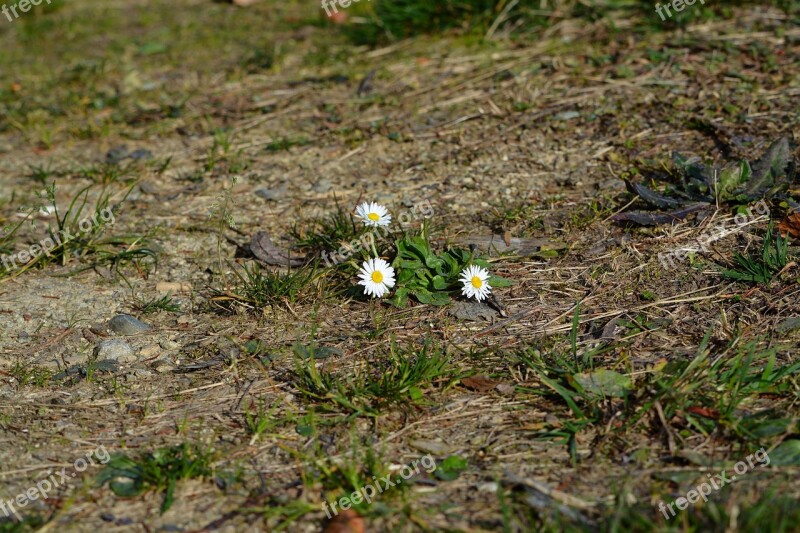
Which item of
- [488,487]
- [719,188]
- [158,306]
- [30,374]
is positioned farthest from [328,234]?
[719,188]

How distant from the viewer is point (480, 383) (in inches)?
107

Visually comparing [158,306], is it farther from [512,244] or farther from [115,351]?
[512,244]

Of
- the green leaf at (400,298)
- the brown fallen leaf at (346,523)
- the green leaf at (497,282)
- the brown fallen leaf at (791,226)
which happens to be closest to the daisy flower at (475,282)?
the green leaf at (497,282)

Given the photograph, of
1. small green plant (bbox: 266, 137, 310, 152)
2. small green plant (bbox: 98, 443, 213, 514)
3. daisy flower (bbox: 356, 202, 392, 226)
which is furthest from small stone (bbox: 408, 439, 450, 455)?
small green plant (bbox: 266, 137, 310, 152)

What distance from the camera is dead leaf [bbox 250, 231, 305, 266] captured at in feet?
11.4

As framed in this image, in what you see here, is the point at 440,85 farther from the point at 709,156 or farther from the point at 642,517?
the point at 642,517

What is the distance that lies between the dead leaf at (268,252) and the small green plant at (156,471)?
1.16 meters

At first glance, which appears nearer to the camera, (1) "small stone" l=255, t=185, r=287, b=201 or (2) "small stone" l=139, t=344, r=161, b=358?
(2) "small stone" l=139, t=344, r=161, b=358

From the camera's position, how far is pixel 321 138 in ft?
14.4

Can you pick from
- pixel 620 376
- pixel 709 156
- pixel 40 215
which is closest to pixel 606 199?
pixel 709 156

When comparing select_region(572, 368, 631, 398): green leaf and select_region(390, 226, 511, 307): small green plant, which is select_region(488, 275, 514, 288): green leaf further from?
select_region(572, 368, 631, 398): green leaf

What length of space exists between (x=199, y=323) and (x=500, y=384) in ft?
3.82

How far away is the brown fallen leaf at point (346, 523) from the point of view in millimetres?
2178

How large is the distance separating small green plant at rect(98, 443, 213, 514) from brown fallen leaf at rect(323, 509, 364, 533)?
1.35ft
